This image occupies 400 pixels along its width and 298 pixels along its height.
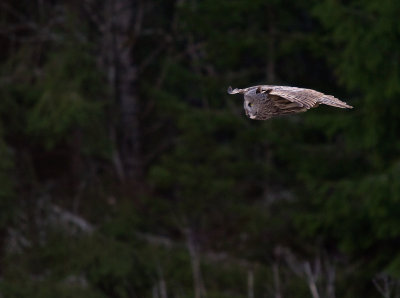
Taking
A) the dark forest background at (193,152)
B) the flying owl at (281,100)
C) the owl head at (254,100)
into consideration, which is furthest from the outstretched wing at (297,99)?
the dark forest background at (193,152)

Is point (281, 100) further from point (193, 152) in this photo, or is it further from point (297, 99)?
point (193, 152)

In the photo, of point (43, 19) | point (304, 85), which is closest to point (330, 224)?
point (304, 85)

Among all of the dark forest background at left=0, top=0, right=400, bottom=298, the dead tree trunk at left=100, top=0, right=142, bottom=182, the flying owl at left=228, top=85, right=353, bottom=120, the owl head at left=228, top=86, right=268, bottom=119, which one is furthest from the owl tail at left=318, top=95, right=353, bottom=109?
the dead tree trunk at left=100, top=0, right=142, bottom=182

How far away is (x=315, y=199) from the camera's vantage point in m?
9.21

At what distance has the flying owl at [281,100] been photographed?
278cm

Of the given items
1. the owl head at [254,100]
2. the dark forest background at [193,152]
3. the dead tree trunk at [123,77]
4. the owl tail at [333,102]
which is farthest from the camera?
the dead tree trunk at [123,77]

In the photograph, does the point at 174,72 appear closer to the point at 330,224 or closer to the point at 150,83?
the point at 150,83

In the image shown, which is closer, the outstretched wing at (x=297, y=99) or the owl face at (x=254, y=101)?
the outstretched wing at (x=297, y=99)

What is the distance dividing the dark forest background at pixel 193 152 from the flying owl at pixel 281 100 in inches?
194

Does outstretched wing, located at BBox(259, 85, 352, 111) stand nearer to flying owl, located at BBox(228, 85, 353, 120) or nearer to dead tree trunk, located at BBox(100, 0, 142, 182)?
flying owl, located at BBox(228, 85, 353, 120)

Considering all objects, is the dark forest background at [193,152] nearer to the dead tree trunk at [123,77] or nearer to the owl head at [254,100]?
the dead tree trunk at [123,77]

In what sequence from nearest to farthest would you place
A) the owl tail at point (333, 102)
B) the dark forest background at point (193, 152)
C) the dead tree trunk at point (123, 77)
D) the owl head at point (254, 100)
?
the owl tail at point (333, 102) → the owl head at point (254, 100) → the dark forest background at point (193, 152) → the dead tree trunk at point (123, 77)

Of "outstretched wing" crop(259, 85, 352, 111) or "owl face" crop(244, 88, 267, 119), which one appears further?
"owl face" crop(244, 88, 267, 119)

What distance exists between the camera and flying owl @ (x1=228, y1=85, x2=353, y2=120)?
2783mm
